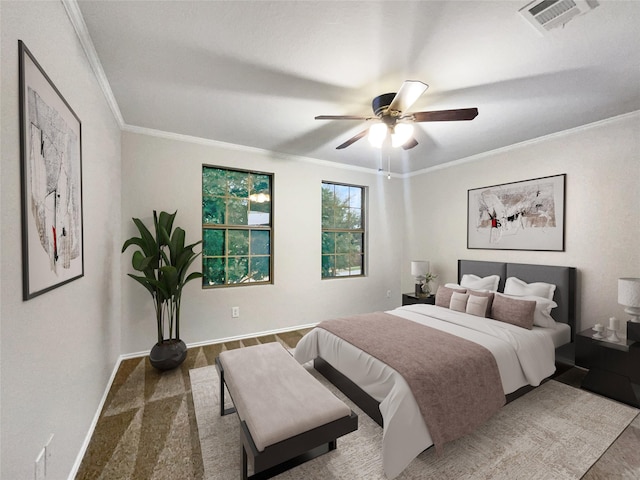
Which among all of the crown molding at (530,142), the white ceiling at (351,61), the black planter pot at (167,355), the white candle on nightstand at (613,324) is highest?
the white ceiling at (351,61)

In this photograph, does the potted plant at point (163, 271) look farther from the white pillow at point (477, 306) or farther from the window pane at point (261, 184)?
the white pillow at point (477, 306)

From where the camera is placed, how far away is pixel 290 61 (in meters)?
1.93

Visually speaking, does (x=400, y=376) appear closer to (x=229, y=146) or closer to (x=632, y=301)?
(x=632, y=301)

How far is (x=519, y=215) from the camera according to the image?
11.6 ft

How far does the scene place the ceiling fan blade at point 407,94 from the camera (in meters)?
1.76

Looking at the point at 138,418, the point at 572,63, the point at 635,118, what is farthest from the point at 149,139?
the point at 635,118

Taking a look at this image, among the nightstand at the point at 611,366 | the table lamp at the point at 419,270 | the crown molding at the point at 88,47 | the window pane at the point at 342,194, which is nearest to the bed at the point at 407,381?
the nightstand at the point at 611,366

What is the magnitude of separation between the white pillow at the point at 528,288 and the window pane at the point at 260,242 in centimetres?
322

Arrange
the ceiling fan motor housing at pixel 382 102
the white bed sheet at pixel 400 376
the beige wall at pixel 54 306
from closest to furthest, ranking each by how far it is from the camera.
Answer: the beige wall at pixel 54 306, the white bed sheet at pixel 400 376, the ceiling fan motor housing at pixel 382 102

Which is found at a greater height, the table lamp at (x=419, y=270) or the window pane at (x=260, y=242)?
the window pane at (x=260, y=242)

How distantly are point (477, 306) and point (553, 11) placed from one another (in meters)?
2.57

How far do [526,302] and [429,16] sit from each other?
107 inches

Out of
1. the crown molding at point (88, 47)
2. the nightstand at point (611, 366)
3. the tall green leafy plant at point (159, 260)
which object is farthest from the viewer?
the tall green leafy plant at point (159, 260)

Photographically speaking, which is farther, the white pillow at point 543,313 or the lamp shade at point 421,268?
the lamp shade at point 421,268
